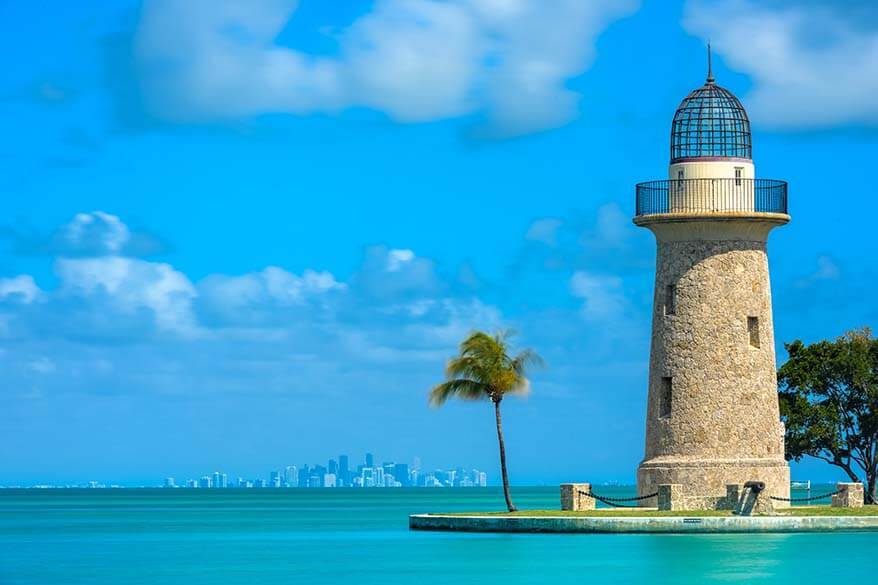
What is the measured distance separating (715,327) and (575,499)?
6.27 m

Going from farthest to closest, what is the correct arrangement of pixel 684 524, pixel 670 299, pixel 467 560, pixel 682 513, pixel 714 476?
pixel 670 299
pixel 714 476
pixel 682 513
pixel 684 524
pixel 467 560

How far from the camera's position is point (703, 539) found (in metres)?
46.6

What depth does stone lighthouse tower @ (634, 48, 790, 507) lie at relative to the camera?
49.7m

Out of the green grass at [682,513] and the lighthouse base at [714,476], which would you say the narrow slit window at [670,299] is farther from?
the green grass at [682,513]

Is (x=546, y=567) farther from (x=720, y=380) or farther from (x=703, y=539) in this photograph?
(x=720, y=380)

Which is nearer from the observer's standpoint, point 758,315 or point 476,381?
point 758,315

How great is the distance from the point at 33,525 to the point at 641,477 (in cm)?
4906

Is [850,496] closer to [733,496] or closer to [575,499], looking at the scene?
[733,496]

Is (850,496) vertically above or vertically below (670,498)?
above

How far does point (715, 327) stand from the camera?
163 ft

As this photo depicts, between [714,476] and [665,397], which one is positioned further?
[665,397]

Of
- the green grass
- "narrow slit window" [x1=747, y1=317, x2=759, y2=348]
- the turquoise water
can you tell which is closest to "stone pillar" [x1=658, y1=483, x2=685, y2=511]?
the green grass

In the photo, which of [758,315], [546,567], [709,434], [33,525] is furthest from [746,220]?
[33,525]

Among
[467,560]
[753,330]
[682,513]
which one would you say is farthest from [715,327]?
[467,560]
